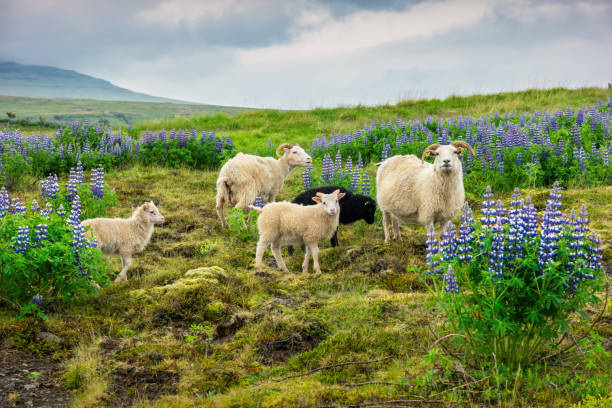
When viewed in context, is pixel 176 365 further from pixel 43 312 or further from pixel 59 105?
pixel 59 105

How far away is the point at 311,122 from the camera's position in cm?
2566

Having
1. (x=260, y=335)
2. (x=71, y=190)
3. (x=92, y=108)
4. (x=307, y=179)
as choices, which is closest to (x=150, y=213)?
(x=71, y=190)

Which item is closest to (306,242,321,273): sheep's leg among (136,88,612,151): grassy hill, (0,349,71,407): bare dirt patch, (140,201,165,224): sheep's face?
(140,201,165,224): sheep's face

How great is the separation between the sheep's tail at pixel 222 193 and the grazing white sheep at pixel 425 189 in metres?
3.43

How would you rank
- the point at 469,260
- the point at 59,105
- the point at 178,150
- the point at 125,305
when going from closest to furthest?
the point at 469,260 → the point at 125,305 → the point at 178,150 → the point at 59,105

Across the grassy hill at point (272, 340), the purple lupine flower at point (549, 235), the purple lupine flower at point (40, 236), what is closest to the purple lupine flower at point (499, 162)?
the grassy hill at point (272, 340)

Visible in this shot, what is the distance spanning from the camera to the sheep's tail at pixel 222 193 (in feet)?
38.2

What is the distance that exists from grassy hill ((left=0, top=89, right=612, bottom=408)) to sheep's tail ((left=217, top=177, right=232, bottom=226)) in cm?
82

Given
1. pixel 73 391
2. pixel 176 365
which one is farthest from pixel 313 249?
pixel 73 391

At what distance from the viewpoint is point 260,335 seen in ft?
21.0

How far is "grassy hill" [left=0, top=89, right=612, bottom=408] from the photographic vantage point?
490cm

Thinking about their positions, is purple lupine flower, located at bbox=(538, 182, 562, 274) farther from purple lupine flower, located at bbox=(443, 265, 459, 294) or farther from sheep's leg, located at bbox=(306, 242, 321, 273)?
sheep's leg, located at bbox=(306, 242, 321, 273)

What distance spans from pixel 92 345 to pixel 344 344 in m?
3.00

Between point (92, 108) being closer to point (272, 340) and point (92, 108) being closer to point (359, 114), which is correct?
point (359, 114)
